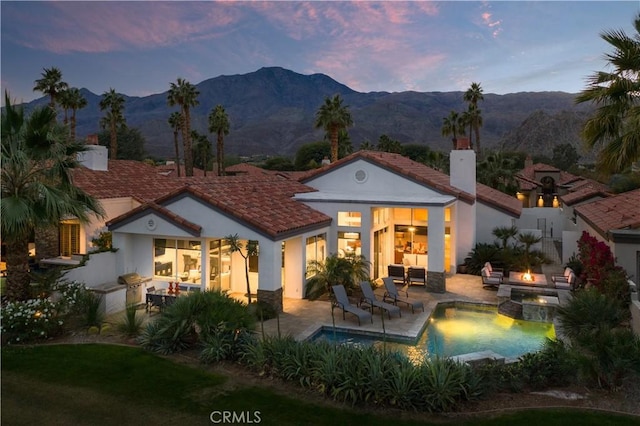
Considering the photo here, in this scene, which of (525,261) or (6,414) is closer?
(6,414)

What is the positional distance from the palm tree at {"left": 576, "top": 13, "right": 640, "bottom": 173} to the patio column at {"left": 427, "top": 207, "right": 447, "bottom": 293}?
7.64 m

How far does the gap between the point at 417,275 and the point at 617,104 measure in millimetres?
10463

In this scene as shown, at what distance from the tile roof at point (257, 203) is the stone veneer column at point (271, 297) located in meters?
2.05

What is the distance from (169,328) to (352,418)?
568 cm

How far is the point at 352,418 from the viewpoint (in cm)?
801

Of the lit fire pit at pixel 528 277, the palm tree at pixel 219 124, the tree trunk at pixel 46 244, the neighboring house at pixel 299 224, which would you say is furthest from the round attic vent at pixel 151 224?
the palm tree at pixel 219 124

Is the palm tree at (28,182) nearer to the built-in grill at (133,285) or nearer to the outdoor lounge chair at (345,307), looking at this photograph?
the built-in grill at (133,285)

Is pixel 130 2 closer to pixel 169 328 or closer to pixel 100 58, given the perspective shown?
pixel 100 58

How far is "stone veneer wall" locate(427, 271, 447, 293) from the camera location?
19.4 m

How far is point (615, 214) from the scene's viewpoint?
18.5 metres

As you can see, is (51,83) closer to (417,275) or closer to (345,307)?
(417,275)

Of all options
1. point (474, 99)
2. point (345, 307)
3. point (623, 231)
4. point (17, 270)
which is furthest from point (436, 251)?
point (474, 99)

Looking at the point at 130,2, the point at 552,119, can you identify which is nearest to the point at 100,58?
the point at 130,2

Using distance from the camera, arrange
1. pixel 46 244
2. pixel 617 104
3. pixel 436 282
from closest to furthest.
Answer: pixel 617 104
pixel 436 282
pixel 46 244
